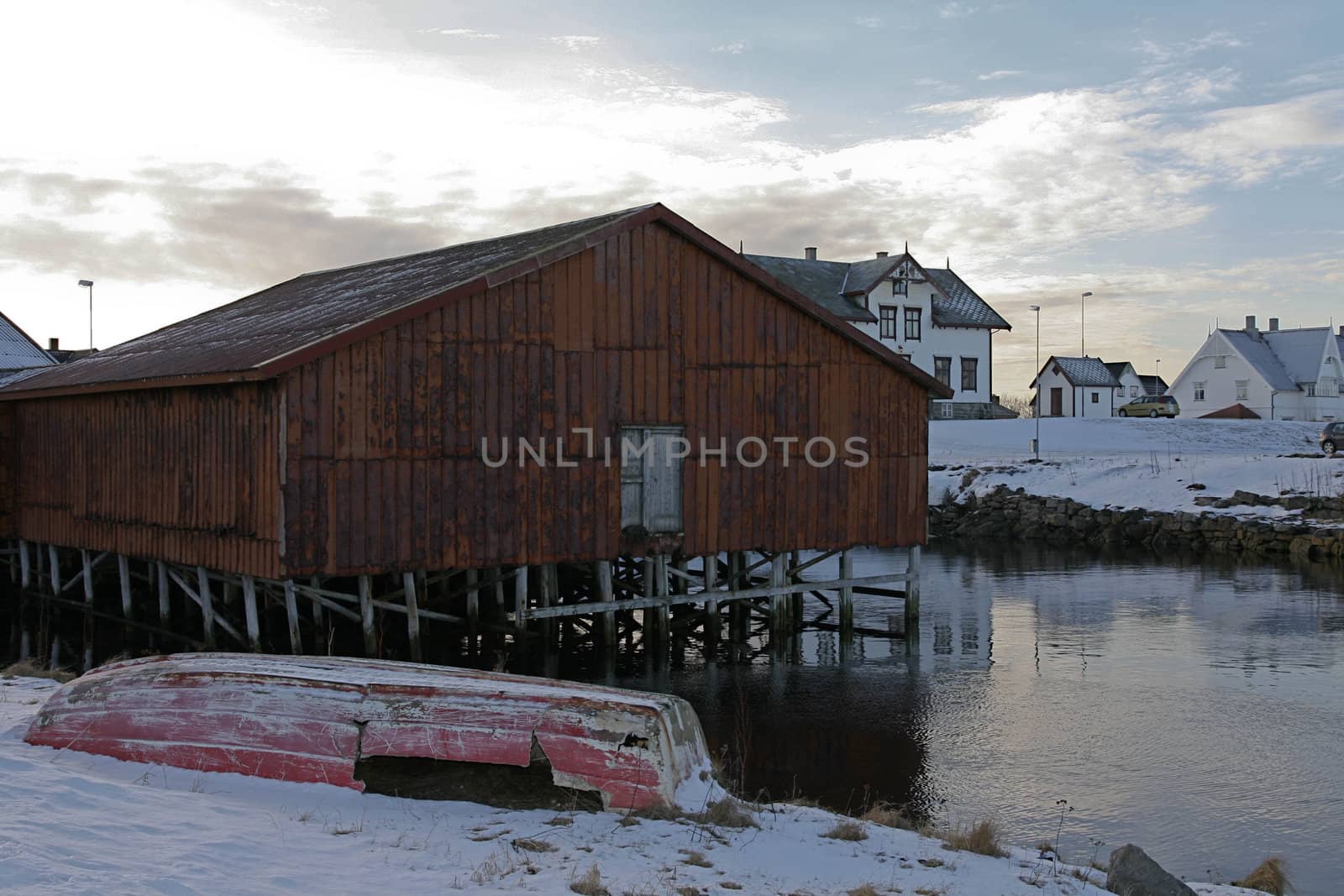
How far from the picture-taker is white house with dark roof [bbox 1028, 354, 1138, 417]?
7494 cm

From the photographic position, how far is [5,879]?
665 centimetres

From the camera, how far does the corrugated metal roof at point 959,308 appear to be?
61.3 metres

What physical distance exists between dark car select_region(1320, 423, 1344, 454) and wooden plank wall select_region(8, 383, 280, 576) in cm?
4069

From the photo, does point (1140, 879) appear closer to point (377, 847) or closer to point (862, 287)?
point (377, 847)

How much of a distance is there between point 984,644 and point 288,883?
18.0 meters

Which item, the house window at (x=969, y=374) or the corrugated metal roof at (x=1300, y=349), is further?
the corrugated metal roof at (x=1300, y=349)

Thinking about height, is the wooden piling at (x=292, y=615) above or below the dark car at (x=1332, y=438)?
below

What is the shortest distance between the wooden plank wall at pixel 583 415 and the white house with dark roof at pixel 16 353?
25.7m

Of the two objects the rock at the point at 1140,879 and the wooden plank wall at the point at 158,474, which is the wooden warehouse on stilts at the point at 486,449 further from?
the rock at the point at 1140,879

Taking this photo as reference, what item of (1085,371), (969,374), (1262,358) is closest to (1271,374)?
(1262,358)

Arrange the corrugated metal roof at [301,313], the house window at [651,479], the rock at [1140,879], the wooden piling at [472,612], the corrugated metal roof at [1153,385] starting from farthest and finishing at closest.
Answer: the corrugated metal roof at [1153,385], the wooden piling at [472,612], the house window at [651,479], the corrugated metal roof at [301,313], the rock at [1140,879]

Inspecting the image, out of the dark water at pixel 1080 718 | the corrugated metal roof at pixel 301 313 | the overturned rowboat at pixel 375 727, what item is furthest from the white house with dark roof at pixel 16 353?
the overturned rowboat at pixel 375 727

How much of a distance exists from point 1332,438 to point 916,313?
19305mm

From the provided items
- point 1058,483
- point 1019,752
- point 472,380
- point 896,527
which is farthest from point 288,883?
point 1058,483
